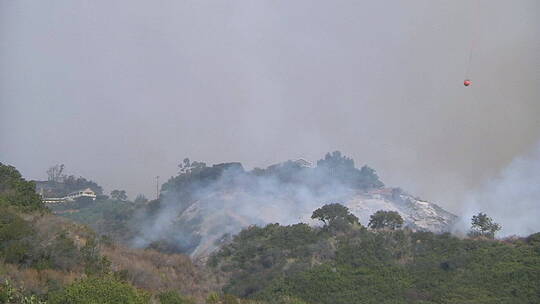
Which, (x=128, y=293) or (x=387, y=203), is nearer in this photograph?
(x=128, y=293)

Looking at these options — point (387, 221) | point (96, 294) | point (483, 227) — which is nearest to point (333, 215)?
point (387, 221)

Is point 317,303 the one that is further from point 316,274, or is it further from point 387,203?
point 387,203

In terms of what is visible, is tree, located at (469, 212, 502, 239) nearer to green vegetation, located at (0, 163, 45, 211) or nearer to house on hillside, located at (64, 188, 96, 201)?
green vegetation, located at (0, 163, 45, 211)

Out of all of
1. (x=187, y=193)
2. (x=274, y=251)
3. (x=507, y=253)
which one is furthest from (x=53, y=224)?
(x=187, y=193)

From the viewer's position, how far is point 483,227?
218ft

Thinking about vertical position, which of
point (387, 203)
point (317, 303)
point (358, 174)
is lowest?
point (317, 303)

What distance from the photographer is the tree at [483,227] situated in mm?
65625

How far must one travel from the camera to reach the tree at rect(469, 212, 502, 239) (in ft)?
215

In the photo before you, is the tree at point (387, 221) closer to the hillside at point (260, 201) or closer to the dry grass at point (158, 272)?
the hillside at point (260, 201)

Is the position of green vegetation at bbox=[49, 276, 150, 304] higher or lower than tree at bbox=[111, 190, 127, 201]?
lower

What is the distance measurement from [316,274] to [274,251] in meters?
6.55

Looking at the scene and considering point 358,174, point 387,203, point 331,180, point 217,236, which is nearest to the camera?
point 217,236

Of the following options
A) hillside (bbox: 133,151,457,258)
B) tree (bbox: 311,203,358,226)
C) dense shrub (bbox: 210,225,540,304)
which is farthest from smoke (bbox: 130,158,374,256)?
dense shrub (bbox: 210,225,540,304)

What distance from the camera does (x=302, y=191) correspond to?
9050 cm
